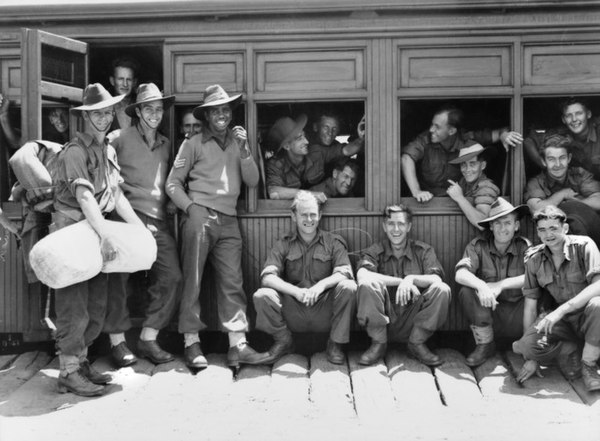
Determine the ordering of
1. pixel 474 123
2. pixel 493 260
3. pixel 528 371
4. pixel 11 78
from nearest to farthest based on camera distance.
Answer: pixel 528 371 < pixel 493 260 < pixel 11 78 < pixel 474 123

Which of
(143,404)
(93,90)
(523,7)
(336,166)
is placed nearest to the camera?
(143,404)

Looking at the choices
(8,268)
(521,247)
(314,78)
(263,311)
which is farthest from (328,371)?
(8,268)

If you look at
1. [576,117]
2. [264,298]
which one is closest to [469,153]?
[576,117]

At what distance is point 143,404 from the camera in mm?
4969

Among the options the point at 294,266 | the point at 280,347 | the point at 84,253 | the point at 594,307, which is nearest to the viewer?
the point at 594,307

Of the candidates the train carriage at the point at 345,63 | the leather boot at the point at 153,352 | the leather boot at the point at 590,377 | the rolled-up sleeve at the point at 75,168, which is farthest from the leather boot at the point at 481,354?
the rolled-up sleeve at the point at 75,168

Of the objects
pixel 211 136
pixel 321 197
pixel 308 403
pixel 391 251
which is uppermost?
pixel 211 136

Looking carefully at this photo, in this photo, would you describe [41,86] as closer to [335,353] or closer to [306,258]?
[306,258]

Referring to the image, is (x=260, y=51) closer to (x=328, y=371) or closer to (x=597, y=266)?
(x=328, y=371)

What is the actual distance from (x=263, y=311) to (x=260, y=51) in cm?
223

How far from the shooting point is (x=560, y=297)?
5.25m

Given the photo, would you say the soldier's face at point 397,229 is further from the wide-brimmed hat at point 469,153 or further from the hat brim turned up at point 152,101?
the hat brim turned up at point 152,101

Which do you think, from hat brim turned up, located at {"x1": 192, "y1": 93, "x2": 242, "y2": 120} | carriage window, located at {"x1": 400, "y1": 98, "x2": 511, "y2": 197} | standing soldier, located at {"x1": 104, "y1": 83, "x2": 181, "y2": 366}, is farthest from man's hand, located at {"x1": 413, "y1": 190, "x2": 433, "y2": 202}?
standing soldier, located at {"x1": 104, "y1": 83, "x2": 181, "y2": 366}

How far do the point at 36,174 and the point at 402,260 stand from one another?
2.87m
